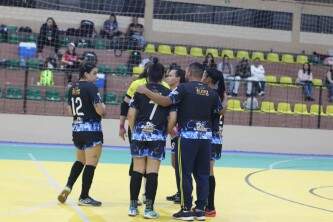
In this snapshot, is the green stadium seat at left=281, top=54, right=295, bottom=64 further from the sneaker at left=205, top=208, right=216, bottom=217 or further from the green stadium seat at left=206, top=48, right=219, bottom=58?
the sneaker at left=205, top=208, right=216, bottom=217

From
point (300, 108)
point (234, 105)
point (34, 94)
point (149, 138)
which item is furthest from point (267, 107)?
point (149, 138)

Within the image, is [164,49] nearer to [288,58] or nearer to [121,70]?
[121,70]

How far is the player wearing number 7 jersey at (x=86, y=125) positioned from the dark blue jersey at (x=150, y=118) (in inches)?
29.1

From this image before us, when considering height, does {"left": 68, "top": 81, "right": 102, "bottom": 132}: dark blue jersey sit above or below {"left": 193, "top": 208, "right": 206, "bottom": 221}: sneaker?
above

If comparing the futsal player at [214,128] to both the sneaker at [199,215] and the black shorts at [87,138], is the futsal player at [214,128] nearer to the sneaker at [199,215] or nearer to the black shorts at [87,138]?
the sneaker at [199,215]

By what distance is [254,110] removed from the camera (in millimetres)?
18266

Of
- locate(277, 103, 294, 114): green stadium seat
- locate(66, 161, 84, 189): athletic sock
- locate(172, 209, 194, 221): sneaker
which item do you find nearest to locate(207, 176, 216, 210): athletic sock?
locate(172, 209, 194, 221): sneaker

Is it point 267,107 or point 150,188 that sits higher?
point 267,107

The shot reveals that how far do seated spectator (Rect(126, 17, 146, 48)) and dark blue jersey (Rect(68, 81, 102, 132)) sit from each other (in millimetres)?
14171

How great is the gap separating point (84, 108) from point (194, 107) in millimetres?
1619

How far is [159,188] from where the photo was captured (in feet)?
31.8

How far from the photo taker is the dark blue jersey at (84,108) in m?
7.75

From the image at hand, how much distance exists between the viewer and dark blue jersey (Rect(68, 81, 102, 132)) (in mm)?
7750

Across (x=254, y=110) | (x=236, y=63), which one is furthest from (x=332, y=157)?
(x=236, y=63)
